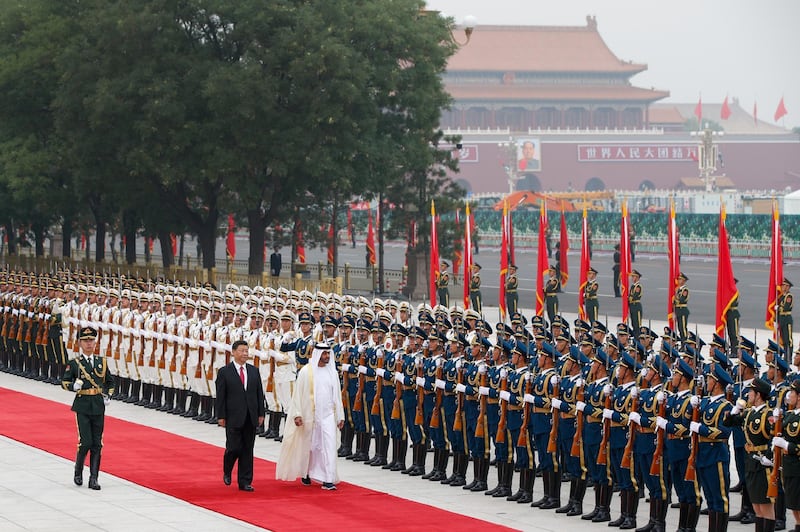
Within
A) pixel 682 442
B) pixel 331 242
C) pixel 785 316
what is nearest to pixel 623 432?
pixel 682 442

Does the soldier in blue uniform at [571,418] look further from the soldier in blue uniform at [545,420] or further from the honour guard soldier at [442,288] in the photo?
the honour guard soldier at [442,288]

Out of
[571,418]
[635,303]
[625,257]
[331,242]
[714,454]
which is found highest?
[331,242]

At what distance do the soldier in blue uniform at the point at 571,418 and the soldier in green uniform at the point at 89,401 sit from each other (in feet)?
14.1

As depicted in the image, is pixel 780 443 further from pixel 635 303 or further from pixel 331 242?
pixel 331 242

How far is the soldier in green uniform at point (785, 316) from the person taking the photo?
23805mm

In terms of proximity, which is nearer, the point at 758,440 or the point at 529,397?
the point at 758,440

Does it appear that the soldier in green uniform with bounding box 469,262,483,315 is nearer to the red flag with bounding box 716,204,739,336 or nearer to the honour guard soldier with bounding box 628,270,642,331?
the honour guard soldier with bounding box 628,270,642,331

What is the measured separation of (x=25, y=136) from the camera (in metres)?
39.2

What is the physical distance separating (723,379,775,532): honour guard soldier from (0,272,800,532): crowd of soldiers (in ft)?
0.04

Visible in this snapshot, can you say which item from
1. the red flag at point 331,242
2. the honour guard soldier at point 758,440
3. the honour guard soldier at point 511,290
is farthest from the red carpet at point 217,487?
the red flag at point 331,242

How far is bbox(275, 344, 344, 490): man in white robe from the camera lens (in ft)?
47.0

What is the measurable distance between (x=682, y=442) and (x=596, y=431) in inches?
43.3

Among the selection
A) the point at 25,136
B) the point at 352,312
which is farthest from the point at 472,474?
the point at 25,136

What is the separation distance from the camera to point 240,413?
1416cm
